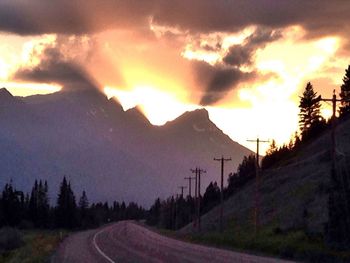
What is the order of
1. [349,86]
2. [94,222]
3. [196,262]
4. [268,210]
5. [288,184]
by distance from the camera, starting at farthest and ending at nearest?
[94,222] < [349,86] < [288,184] < [268,210] < [196,262]

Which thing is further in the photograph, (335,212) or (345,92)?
(345,92)

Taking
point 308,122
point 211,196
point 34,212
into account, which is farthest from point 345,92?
point 34,212

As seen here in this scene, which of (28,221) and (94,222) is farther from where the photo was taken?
(94,222)

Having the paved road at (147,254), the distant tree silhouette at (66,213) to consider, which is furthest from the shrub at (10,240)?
the distant tree silhouette at (66,213)

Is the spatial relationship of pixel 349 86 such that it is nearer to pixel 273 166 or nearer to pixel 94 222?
pixel 273 166

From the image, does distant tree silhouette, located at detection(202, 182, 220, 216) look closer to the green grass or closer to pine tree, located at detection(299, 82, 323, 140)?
pine tree, located at detection(299, 82, 323, 140)

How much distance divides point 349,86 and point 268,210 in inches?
1395

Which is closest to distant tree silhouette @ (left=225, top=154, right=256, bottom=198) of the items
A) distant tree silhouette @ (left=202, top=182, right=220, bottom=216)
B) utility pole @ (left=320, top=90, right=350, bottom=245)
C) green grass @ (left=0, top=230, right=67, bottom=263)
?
distant tree silhouette @ (left=202, top=182, right=220, bottom=216)

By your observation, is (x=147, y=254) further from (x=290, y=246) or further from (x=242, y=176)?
(x=242, y=176)

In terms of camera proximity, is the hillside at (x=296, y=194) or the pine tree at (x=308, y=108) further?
the pine tree at (x=308, y=108)

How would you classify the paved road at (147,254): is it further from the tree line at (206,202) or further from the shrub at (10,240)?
the tree line at (206,202)

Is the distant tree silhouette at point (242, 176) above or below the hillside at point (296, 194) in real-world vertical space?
above

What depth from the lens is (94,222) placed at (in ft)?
594

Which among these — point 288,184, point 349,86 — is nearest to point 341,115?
point 349,86
